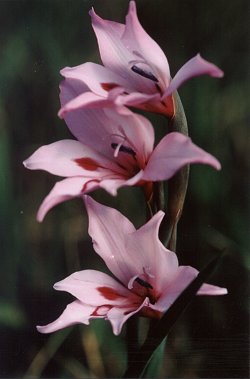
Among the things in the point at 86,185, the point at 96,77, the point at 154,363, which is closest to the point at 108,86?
the point at 96,77

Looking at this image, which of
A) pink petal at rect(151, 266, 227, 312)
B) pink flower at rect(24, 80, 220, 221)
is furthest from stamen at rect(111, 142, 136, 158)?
pink petal at rect(151, 266, 227, 312)

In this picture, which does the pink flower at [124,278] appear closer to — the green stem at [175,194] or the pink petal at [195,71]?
the green stem at [175,194]

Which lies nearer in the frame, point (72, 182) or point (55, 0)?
point (72, 182)

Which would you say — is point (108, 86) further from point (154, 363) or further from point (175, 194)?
point (154, 363)

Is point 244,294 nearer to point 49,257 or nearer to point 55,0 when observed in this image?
point 49,257

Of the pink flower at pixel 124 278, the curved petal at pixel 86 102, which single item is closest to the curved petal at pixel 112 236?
the pink flower at pixel 124 278

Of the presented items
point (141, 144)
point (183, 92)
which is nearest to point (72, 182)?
point (141, 144)

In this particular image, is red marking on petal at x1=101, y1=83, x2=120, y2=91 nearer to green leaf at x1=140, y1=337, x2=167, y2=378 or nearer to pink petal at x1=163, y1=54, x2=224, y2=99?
pink petal at x1=163, y1=54, x2=224, y2=99
